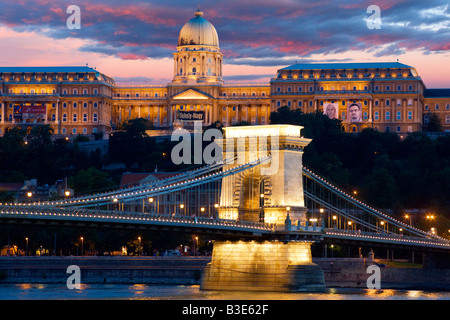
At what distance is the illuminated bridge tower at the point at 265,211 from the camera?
76125 millimetres

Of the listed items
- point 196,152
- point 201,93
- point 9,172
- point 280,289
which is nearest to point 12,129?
point 9,172

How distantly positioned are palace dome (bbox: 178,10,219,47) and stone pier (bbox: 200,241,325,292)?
113 m

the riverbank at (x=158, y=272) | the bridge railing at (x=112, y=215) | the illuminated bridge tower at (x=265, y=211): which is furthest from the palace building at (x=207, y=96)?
the bridge railing at (x=112, y=215)

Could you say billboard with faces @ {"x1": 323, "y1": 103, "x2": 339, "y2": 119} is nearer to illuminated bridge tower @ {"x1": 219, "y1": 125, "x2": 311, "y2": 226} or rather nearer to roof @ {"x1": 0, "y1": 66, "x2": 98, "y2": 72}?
roof @ {"x1": 0, "y1": 66, "x2": 98, "y2": 72}

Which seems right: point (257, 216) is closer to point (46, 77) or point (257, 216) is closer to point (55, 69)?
point (46, 77)

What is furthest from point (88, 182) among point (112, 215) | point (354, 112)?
point (112, 215)

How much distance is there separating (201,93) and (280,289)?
11120 cm

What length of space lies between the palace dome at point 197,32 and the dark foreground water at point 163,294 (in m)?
98.6

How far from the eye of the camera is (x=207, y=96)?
18388 centimetres

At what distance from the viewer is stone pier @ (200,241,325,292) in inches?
2975

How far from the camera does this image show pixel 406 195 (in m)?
133

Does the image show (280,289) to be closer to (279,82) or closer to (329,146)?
(329,146)

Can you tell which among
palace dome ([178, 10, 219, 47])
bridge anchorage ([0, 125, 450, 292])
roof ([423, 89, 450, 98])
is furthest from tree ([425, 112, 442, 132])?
bridge anchorage ([0, 125, 450, 292])

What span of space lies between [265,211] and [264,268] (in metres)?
4.44
